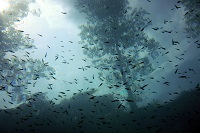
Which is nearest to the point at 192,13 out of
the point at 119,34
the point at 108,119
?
the point at 119,34

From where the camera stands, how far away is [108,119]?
1602 centimetres

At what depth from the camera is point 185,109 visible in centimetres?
1360

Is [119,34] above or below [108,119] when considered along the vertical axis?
above

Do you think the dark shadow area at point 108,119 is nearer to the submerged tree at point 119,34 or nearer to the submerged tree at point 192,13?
the submerged tree at point 119,34

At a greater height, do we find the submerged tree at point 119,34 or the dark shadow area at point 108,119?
the submerged tree at point 119,34

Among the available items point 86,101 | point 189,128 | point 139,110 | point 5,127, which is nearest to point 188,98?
point 139,110

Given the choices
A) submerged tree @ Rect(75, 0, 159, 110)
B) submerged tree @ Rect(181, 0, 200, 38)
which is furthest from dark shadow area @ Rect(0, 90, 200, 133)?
submerged tree @ Rect(181, 0, 200, 38)

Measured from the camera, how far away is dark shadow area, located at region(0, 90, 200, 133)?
11.5 metres

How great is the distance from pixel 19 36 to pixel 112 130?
21.2 m

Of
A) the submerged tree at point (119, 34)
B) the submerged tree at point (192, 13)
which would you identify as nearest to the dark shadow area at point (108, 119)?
the submerged tree at point (119, 34)

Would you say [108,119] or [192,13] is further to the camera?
[192,13]

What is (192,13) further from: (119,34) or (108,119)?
(108,119)

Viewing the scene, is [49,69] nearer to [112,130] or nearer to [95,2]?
[95,2]

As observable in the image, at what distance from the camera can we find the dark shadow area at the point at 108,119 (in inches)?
453
